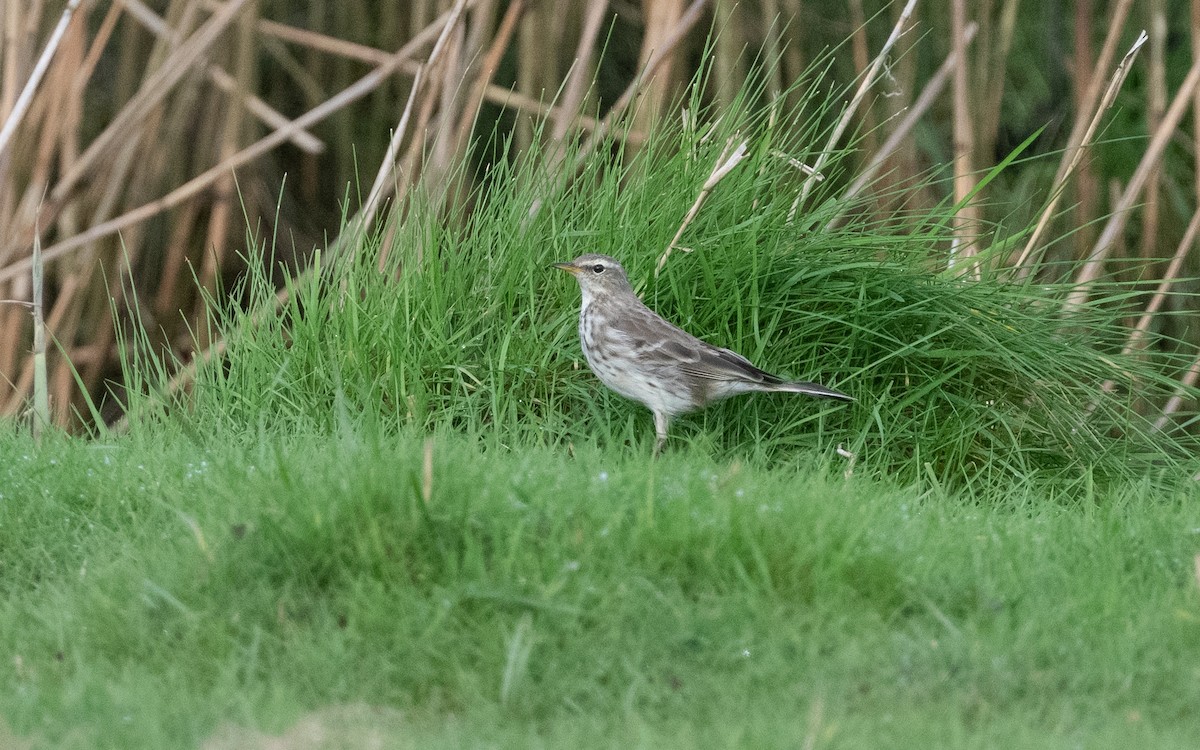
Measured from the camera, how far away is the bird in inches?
159

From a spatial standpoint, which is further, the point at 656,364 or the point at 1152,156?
the point at 1152,156

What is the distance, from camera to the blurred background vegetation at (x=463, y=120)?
494 centimetres

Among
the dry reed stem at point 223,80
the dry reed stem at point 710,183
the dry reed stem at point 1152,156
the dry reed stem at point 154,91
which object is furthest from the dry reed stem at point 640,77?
the dry reed stem at point 1152,156

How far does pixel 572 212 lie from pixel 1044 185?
9.07ft

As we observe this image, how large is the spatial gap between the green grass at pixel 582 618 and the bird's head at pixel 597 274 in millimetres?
1000

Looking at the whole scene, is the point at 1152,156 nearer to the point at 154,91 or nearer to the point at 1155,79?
the point at 1155,79

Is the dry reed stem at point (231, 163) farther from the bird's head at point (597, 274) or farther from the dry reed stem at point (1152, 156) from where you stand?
the dry reed stem at point (1152, 156)

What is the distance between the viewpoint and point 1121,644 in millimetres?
2730

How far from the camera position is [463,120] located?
4.96 m

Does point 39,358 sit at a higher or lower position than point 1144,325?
lower

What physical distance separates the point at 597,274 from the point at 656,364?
38cm

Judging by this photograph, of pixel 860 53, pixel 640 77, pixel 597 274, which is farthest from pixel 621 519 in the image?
pixel 860 53

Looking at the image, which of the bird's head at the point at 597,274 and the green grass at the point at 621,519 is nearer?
the green grass at the point at 621,519

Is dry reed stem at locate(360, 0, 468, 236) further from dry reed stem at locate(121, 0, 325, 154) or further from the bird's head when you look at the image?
dry reed stem at locate(121, 0, 325, 154)
